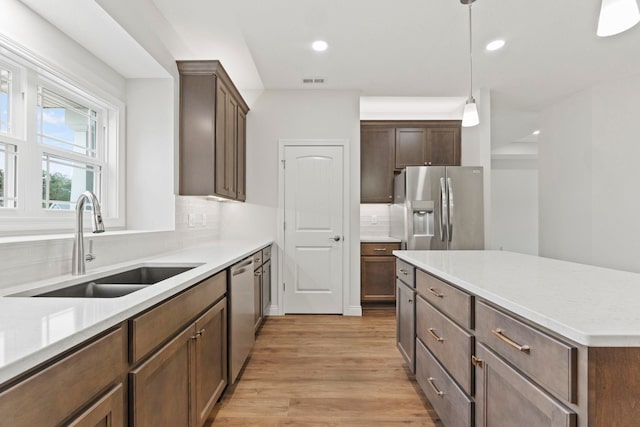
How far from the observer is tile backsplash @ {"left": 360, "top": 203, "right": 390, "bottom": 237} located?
4.98 metres

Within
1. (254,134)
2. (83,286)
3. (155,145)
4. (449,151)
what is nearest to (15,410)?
(83,286)

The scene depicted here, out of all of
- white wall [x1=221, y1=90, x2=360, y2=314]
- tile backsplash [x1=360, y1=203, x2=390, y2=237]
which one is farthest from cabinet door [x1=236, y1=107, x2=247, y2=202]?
tile backsplash [x1=360, y1=203, x2=390, y2=237]

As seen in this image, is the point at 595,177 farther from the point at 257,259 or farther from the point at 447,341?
the point at 257,259

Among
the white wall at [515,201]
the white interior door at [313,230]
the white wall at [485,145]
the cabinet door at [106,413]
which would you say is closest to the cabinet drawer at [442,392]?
the cabinet door at [106,413]

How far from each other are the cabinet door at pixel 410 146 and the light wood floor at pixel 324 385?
233cm

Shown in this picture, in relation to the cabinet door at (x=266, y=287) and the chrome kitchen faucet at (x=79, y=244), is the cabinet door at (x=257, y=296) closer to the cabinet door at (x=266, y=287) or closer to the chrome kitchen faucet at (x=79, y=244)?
the cabinet door at (x=266, y=287)

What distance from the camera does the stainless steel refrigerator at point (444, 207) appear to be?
393cm

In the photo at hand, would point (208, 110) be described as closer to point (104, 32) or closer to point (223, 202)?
point (104, 32)

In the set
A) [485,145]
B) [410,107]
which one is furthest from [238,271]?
[410,107]

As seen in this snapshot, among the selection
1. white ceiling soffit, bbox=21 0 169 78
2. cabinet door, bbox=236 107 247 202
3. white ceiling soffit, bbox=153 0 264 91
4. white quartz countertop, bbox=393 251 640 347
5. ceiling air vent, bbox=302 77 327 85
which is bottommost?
white quartz countertop, bbox=393 251 640 347

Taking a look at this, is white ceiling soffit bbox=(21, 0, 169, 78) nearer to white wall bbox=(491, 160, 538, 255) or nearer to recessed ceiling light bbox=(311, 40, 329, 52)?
recessed ceiling light bbox=(311, 40, 329, 52)

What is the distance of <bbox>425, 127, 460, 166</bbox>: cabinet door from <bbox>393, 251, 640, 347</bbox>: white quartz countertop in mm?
2832

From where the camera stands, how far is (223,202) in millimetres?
4082

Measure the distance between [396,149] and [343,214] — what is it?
1338mm
